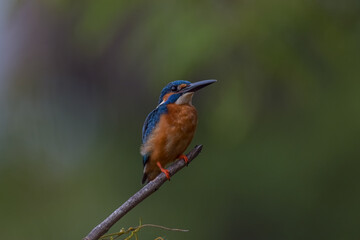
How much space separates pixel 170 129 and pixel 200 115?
7.12ft

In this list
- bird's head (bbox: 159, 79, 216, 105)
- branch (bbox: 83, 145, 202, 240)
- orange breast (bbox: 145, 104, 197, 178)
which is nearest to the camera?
branch (bbox: 83, 145, 202, 240)

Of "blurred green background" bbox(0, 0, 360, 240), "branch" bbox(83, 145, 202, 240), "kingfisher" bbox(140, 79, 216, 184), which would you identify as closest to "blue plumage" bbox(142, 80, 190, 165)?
"kingfisher" bbox(140, 79, 216, 184)

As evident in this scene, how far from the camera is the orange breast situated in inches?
99.6

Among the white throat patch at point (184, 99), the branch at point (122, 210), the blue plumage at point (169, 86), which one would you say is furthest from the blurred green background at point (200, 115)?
the branch at point (122, 210)

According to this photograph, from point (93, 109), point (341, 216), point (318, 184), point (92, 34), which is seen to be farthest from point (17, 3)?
point (341, 216)

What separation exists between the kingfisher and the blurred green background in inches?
19.9

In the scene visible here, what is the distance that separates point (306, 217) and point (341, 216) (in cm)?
27

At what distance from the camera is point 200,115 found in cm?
479

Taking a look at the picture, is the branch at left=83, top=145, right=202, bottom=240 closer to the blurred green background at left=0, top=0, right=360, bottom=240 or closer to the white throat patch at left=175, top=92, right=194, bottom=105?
the white throat patch at left=175, top=92, right=194, bottom=105

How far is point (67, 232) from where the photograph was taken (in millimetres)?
4949

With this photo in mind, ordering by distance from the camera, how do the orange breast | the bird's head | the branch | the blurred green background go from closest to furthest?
the branch → the orange breast → the bird's head → the blurred green background

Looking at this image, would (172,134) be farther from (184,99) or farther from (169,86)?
(169,86)

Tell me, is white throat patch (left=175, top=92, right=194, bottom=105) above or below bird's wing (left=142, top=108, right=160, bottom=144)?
above

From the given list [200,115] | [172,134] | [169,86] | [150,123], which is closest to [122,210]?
[172,134]
